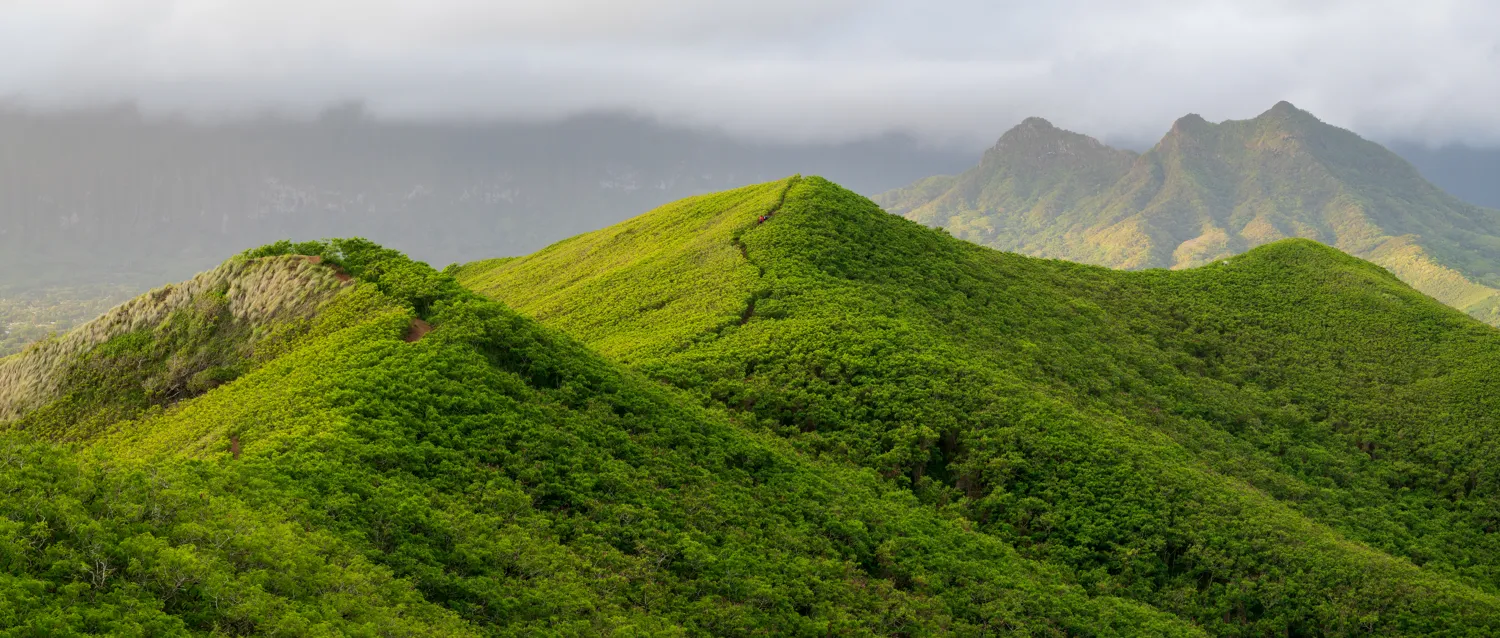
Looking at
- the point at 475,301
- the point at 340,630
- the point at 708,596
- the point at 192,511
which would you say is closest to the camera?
the point at 340,630

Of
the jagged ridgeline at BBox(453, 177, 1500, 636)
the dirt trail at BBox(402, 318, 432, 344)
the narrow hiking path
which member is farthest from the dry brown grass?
the narrow hiking path

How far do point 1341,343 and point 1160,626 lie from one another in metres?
39.1

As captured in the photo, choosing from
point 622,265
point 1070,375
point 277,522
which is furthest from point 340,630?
point 622,265

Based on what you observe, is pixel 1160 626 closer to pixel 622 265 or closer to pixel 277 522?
pixel 277 522

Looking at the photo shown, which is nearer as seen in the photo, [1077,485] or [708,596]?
[708,596]

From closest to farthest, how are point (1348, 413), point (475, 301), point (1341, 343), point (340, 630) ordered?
1. point (340, 630)
2. point (475, 301)
3. point (1348, 413)
4. point (1341, 343)

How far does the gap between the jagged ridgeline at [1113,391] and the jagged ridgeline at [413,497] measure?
→ 10.6 feet

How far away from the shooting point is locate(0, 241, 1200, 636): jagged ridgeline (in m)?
18.7

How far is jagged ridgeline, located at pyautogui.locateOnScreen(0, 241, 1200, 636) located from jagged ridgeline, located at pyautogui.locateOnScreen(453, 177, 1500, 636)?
10.6ft

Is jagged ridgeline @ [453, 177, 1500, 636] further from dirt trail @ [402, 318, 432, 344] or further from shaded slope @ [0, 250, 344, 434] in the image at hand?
shaded slope @ [0, 250, 344, 434]

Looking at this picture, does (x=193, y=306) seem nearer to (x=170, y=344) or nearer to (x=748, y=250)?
(x=170, y=344)

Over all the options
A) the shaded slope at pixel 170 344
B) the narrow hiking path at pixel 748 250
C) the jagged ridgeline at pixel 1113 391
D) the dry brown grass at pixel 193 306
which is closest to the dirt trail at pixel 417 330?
the shaded slope at pixel 170 344

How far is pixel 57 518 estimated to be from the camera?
18281 millimetres

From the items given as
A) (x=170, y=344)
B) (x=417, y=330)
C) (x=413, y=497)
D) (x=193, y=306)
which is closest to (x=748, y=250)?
(x=417, y=330)
